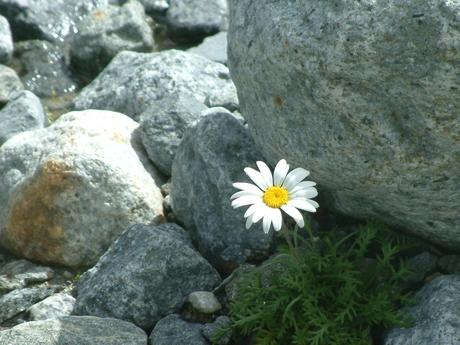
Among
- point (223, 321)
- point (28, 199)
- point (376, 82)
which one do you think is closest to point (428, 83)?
point (376, 82)

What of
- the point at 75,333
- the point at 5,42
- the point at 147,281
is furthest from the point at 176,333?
the point at 5,42

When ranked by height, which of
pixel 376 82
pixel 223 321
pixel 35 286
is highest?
pixel 376 82

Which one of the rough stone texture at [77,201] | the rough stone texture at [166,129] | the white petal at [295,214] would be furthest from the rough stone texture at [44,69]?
the white petal at [295,214]

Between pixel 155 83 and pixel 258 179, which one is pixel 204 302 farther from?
pixel 155 83

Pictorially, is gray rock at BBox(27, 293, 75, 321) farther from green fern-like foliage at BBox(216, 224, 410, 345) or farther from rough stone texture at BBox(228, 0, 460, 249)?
rough stone texture at BBox(228, 0, 460, 249)

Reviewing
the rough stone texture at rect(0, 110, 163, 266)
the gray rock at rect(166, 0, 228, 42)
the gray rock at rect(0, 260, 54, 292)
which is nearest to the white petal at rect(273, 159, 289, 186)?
the rough stone texture at rect(0, 110, 163, 266)

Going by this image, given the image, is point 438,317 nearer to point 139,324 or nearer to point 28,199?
point 139,324
